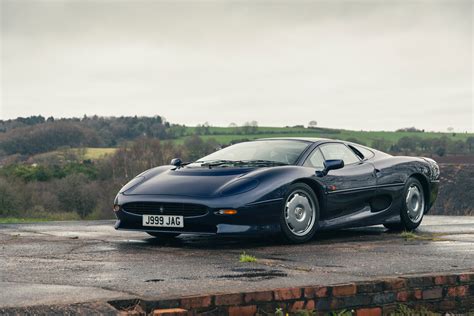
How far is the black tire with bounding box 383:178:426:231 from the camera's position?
32.2 feet

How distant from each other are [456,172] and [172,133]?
34906mm

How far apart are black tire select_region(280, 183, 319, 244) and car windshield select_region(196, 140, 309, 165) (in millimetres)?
524

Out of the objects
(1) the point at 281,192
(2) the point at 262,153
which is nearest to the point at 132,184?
(2) the point at 262,153

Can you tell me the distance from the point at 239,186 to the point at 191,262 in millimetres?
1531

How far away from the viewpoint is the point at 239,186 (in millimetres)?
7758

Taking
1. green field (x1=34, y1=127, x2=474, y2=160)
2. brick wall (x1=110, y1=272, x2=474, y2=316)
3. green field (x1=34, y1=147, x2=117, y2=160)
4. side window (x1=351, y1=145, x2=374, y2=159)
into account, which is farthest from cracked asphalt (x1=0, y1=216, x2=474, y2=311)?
green field (x1=34, y1=147, x2=117, y2=160)

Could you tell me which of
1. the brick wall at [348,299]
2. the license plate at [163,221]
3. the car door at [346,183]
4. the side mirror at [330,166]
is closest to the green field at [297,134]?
the car door at [346,183]

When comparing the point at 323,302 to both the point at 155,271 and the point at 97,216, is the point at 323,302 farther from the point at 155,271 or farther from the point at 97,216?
the point at 97,216

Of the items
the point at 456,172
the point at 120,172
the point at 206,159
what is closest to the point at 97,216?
the point at 120,172

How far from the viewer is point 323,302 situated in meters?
4.89

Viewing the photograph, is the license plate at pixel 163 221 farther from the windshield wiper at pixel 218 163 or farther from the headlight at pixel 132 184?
the windshield wiper at pixel 218 163

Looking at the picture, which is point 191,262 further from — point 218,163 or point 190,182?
point 218,163

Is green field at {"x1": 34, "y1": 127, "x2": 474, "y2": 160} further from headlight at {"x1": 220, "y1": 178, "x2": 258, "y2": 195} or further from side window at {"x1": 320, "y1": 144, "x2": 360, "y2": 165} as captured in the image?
headlight at {"x1": 220, "y1": 178, "x2": 258, "y2": 195}

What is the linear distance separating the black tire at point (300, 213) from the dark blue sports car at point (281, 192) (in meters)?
0.01
